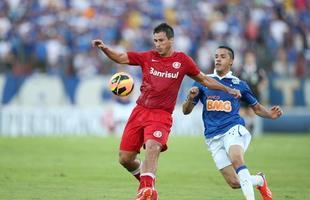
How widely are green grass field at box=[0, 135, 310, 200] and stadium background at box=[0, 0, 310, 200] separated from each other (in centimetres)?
6

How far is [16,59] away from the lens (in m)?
28.5

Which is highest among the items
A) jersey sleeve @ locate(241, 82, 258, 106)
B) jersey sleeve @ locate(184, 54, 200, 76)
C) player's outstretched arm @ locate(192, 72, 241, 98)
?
jersey sleeve @ locate(184, 54, 200, 76)

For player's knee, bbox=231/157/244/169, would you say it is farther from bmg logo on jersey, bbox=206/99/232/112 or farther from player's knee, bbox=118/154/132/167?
player's knee, bbox=118/154/132/167

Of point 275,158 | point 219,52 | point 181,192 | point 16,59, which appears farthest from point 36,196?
point 16,59

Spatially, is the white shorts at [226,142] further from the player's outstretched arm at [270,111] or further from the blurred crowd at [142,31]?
the blurred crowd at [142,31]

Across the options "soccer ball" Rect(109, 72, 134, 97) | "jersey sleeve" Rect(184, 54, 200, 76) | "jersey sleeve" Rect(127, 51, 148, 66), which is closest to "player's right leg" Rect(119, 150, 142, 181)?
"soccer ball" Rect(109, 72, 134, 97)

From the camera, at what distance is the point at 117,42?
30438 mm

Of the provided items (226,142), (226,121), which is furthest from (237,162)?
(226,121)

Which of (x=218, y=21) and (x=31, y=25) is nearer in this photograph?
(x=31, y=25)

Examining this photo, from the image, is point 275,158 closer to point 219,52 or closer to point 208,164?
point 208,164

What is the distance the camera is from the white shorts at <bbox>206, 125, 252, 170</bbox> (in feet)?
38.5

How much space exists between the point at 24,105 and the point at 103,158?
8391 millimetres

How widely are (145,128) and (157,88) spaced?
0.59m

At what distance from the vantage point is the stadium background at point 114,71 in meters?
22.2
